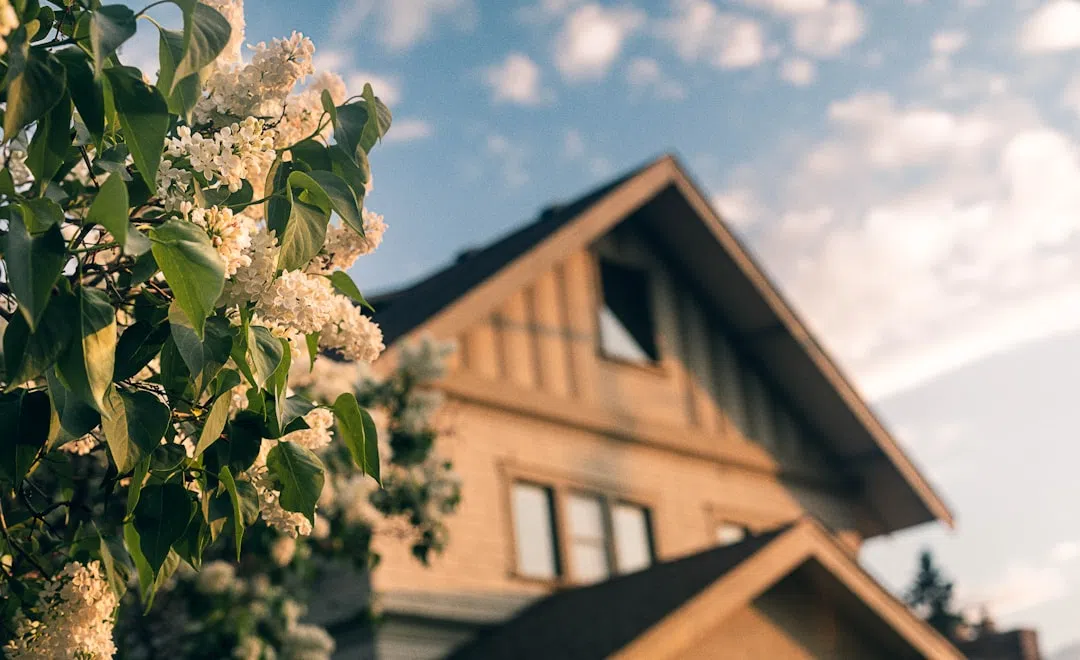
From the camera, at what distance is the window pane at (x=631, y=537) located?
17.0m

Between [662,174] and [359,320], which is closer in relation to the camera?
[359,320]

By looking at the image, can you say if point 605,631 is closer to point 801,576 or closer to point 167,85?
point 801,576

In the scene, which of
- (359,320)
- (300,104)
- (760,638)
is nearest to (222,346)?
(359,320)

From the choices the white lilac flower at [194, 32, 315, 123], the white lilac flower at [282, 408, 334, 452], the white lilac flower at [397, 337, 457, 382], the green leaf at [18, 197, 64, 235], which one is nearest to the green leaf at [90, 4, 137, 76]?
the green leaf at [18, 197, 64, 235]

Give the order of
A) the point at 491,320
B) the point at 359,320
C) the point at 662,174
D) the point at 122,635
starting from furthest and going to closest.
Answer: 1. the point at 662,174
2. the point at 491,320
3. the point at 122,635
4. the point at 359,320

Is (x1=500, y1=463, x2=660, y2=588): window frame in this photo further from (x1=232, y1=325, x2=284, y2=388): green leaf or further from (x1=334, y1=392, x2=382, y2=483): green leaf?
(x1=232, y1=325, x2=284, y2=388): green leaf

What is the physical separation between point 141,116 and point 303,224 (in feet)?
1.70

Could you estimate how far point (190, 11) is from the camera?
3262 mm

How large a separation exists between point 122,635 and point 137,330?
764 cm

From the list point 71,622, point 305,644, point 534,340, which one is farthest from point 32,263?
point 534,340

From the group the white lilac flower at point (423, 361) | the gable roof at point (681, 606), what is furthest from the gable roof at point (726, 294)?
the gable roof at point (681, 606)

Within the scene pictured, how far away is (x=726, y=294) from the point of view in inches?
766

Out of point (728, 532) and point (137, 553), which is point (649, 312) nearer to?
point (728, 532)

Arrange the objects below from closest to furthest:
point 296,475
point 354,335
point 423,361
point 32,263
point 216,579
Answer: point 32,263
point 296,475
point 354,335
point 216,579
point 423,361
